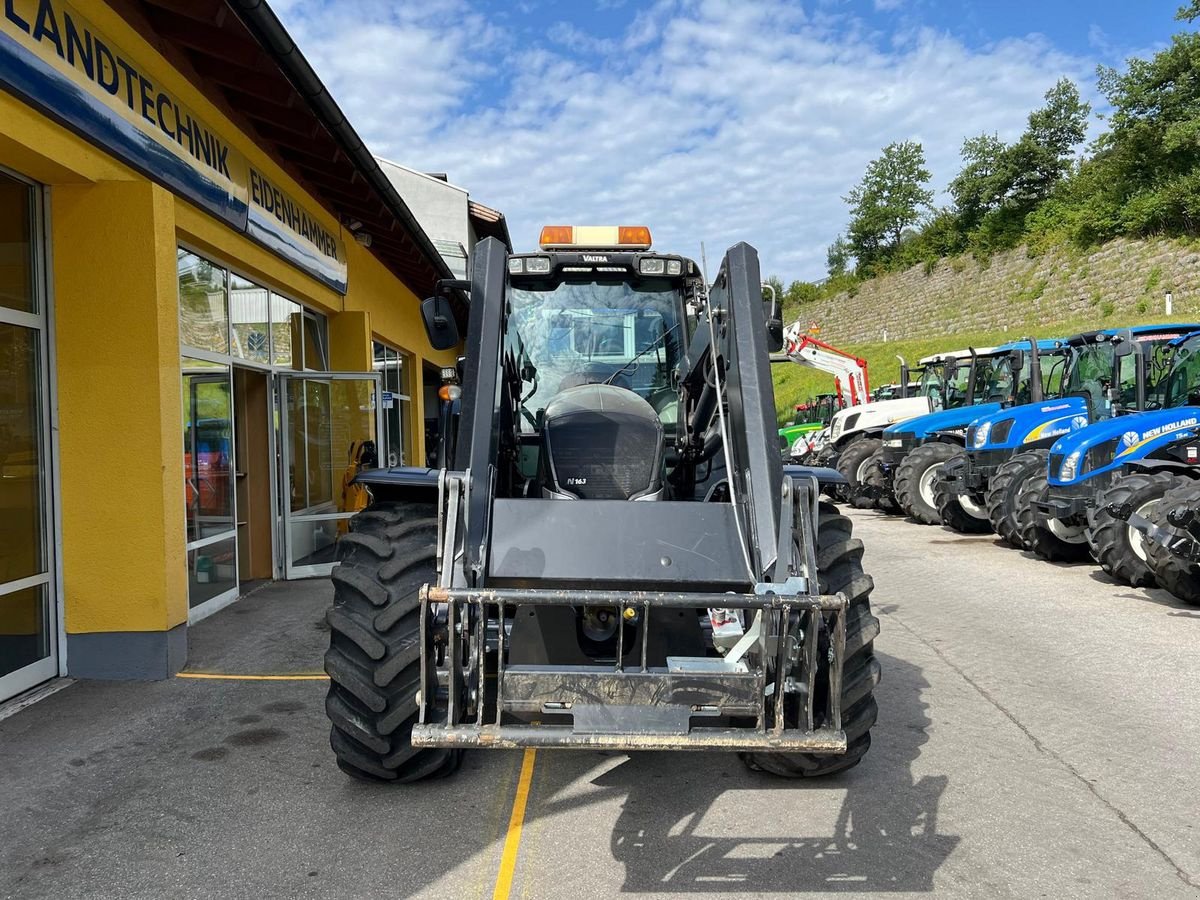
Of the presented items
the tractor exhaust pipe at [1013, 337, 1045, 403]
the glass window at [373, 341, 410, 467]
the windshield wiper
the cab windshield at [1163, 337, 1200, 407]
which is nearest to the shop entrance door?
the glass window at [373, 341, 410, 467]

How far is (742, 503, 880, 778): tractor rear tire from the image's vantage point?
3717 millimetres

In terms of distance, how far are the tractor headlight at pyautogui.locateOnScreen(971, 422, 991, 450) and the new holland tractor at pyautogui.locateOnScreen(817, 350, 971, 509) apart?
10.9 ft

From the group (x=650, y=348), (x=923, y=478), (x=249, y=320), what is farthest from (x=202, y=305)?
(x=923, y=478)

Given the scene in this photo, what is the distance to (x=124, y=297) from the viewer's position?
5.71 m

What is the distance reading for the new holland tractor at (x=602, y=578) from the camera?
10.3 feet

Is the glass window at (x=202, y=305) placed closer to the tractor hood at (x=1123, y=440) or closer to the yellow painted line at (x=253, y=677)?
the yellow painted line at (x=253, y=677)

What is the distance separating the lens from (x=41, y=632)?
18.5ft

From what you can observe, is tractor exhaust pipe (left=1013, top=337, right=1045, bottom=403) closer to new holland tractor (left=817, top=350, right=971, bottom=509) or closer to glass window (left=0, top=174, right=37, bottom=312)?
new holland tractor (left=817, top=350, right=971, bottom=509)

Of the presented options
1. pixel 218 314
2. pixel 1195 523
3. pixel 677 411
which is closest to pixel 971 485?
pixel 1195 523

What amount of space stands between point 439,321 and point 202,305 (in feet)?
13.2

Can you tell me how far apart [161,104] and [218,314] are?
2.28 m

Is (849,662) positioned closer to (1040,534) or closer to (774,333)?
(774,333)

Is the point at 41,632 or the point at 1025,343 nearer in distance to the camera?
the point at 41,632

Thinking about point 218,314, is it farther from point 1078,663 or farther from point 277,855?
point 1078,663
